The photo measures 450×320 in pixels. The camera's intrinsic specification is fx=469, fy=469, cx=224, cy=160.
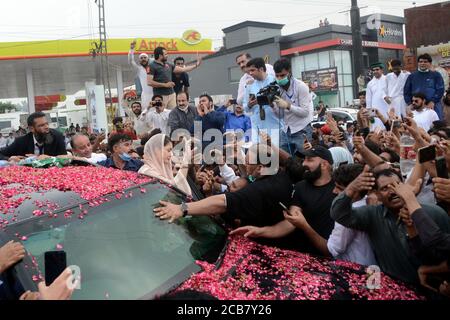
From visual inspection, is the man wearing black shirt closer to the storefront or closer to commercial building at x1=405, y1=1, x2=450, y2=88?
commercial building at x1=405, y1=1, x2=450, y2=88

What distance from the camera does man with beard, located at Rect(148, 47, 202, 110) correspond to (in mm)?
8469

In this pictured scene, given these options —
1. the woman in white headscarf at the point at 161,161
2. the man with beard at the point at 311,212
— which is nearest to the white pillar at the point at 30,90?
the woman in white headscarf at the point at 161,161

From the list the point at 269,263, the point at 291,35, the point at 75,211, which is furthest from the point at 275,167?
the point at 291,35

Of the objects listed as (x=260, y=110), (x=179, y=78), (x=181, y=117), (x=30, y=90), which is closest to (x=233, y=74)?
(x=30, y=90)

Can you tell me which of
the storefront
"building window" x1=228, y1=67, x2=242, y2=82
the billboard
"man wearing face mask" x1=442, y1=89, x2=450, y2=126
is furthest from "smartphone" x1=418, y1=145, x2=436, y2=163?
"building window" x1=228, y1=67, x2=242, y2=82

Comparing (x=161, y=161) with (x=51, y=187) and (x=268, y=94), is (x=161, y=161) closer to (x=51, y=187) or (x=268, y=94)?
(x=51, y=187)

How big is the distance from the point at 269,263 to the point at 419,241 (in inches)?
38.7

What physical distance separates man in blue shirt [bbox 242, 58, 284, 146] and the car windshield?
3.13m

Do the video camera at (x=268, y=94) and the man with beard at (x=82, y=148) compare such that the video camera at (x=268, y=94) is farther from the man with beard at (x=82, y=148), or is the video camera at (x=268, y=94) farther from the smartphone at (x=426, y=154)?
the smartphone at (x=426, y=154)

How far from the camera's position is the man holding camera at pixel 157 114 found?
8195 mm

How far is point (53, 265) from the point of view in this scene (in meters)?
2.38

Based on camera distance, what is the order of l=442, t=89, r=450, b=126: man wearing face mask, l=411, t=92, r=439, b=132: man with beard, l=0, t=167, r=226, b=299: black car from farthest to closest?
l=442, t=89, r=450, b=126: man wearing face mask < l=411, t=92, r=439, b=132: man with beard < l=0, t=167, r=226, b=299: black car
